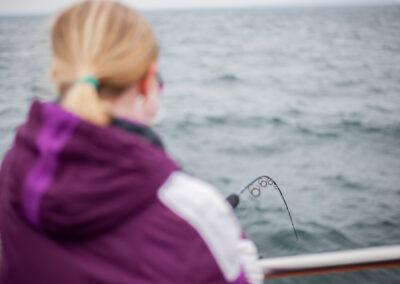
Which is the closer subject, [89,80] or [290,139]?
[89,80]


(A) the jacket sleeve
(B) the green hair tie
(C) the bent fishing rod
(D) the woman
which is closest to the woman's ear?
(D) the woman

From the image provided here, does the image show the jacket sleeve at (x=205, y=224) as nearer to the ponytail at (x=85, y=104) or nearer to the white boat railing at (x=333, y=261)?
the ponytail at (x=85, y=104)

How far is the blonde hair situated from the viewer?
878mm

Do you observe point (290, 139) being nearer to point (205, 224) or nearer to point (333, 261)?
point (333, 261)

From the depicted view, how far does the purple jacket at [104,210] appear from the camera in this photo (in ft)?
2.66

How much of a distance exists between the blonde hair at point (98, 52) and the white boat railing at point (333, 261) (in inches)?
31.9

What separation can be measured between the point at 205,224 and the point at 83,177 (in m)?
0.28

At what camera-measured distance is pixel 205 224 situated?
0.88 metres

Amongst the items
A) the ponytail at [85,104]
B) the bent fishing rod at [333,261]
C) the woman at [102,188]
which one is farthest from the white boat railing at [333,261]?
the ponytail at [85,104]

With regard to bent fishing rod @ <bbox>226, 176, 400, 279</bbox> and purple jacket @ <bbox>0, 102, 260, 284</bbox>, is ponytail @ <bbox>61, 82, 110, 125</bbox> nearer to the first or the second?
purple jacket @ <bbox>0, 102, 260, 284</bbox>

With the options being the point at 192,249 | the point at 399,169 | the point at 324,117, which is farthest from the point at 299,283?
the point at 324,117

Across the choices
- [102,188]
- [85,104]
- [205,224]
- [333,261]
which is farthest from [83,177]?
[333,261]

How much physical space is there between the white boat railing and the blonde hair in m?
0.81

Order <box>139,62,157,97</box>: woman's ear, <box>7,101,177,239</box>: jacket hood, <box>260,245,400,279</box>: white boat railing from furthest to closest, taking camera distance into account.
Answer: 1. <box>260,245,400,279</box>: white boat railing
2. <box>139,62,157,97</box>: woman's ear
3. <box>7,101,177,239</box>: jacket hood
